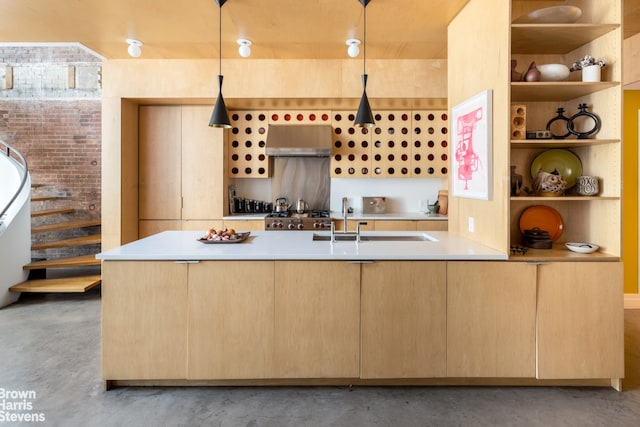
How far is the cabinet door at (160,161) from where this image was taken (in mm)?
5043

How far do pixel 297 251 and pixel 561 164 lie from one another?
195cm

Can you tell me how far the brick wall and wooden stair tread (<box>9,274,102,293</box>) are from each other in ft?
5.29

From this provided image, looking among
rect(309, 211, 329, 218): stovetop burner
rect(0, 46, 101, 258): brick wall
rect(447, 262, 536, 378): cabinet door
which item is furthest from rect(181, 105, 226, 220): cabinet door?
rect(447, 262, 536, 378): cabinet door

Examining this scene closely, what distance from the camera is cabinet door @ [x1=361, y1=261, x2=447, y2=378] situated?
2527 mm

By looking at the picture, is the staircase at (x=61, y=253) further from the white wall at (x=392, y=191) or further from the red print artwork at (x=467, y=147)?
the red print artwork at (x=467, y=147)

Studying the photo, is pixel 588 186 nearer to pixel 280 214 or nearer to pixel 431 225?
pixel 431 225

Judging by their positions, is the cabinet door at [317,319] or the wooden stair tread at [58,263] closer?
the cabinet door at [317,319]

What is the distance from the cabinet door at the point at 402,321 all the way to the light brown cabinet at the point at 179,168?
2979 millimetres

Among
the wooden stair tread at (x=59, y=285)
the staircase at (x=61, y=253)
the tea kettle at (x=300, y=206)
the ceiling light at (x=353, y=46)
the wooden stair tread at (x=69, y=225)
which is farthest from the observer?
the tea kettle at (x=300, y=206)

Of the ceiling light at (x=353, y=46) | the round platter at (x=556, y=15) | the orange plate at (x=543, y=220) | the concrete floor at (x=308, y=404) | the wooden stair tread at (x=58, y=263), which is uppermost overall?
the ceiling light at (x=353, y=46)

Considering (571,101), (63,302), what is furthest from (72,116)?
(571,101)

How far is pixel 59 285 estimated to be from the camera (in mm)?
4676

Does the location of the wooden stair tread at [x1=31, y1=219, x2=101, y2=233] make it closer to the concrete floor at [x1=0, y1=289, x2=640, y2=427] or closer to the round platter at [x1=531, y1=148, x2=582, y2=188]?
the concrete floor at [x1=0, y1=289, x2=640, y2=427]

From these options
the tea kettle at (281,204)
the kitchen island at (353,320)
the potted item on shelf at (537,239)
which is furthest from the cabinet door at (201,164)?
the potted item on shelf at (537,239)
